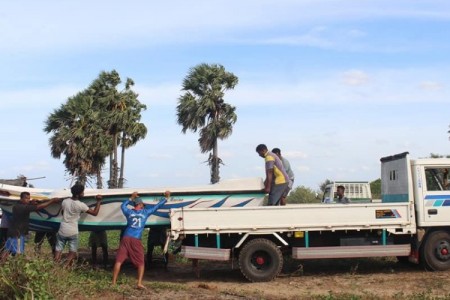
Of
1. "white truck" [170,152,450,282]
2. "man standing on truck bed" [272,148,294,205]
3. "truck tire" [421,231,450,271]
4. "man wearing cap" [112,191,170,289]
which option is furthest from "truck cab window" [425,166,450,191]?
"man wearing cap" [112,191,170,289]

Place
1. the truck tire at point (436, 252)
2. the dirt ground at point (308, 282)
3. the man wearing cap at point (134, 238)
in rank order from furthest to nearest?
Result: 1. the truck tire at point (436, 252)
2. the man wearing cap at point (134, 238)
3. the dirt ground at point (308, 282)

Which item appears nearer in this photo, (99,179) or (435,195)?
(435,195)

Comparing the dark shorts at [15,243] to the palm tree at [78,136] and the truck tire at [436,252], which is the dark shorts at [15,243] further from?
the palm tree at [78,136]

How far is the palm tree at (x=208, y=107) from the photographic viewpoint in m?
28.7

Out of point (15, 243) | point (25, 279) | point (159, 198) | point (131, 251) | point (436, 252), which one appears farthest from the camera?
point (159, 198)

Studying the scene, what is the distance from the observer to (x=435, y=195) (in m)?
11.2

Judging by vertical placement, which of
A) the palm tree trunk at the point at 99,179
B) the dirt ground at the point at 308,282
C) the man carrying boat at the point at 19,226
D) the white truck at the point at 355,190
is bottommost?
the dirt ground at the point at 308,282

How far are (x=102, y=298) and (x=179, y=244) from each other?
279 centimetres

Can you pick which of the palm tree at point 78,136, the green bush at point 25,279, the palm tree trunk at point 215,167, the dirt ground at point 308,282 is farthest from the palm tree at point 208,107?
the green bush at point 25,279

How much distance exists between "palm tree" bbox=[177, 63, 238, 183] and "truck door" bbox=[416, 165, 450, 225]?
17147mm

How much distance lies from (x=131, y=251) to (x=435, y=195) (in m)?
6.02

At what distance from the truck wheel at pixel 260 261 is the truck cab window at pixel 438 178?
3397 mm

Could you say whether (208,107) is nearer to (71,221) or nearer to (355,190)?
(355,190)

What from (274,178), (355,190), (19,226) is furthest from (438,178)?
(355,190)
